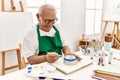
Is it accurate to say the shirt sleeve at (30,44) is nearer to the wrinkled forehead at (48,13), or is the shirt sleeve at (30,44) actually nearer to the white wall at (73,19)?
the wrinkled forehead at (48,13)

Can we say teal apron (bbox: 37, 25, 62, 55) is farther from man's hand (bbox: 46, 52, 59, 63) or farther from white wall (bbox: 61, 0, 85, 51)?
white wall (bbox: 61, 0, 85, 51)

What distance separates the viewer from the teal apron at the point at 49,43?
149 centimetres

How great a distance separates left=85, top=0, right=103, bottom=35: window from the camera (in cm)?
386

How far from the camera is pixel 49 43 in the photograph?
1546 millimetres

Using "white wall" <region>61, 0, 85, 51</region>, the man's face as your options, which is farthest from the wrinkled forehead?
"white wall" <region>61, 0, 85, 51</region>

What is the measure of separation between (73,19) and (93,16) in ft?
2.90

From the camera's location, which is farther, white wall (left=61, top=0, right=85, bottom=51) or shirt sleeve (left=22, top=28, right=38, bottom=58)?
white wall (left=61, top=0, right=85, bottom=51)

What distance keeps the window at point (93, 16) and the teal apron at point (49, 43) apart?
2.35 m

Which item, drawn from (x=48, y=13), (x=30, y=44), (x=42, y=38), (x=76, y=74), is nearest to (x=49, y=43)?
(x=42, y=38)

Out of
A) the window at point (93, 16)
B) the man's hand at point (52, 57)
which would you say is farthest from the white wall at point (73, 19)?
the man's hand at point (52, 57)

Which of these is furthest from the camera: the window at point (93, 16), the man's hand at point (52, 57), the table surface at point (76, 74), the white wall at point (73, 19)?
the window at point (93, 16)

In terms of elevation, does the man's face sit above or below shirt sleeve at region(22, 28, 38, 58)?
above

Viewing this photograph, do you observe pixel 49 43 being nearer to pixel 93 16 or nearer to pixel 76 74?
pixel 76 74

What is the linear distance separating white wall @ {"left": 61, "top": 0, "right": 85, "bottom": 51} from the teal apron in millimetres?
1599
